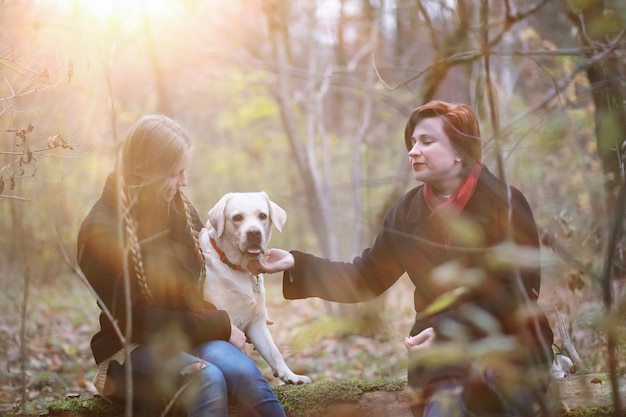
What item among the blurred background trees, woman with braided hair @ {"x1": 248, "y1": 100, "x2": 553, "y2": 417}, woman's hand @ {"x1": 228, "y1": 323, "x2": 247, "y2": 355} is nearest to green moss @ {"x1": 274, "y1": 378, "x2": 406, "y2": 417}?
woman's hand @ {"x1": 228, "y1": 323, "x2": 247, "y2": 355}

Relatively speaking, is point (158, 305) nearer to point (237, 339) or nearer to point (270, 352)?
point (237, 339)

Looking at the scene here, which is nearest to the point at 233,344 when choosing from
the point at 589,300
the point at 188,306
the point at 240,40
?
the point at 188,306

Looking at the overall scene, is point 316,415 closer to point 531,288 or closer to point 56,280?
point 531,288

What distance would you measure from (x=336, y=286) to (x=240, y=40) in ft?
23.5

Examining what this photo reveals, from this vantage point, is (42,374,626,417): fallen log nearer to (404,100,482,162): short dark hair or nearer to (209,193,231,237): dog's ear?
(209,193,231,237): dog's ear

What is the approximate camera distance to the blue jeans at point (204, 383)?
8.66 feet

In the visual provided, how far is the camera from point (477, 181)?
9.59ft

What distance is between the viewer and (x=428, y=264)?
2.97 metres

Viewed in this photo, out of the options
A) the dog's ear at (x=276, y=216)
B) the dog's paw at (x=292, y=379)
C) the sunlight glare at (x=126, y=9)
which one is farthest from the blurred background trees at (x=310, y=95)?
the dog's paw at (x=292, y=379)

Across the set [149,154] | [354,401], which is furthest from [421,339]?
[149,154]

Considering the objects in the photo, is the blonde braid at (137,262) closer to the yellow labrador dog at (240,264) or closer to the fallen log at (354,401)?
the yellow labrador dog at (240,264)

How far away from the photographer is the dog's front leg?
135 inches

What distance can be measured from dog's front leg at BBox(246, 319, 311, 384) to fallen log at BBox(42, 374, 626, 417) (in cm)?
10

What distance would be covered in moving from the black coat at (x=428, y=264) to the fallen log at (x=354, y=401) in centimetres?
50
